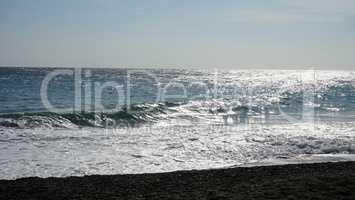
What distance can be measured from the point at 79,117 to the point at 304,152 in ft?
43.3

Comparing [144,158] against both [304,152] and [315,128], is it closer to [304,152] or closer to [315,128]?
[304,152]

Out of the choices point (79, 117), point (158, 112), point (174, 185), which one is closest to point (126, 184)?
point (174, 185)

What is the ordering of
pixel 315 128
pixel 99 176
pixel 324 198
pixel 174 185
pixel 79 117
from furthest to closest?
pixel 79 117 → pixel 315 128 → pixel 99 176 → pixel 174 185 → pixel 324 198

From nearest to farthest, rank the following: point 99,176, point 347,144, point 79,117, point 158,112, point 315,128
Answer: point 99,176 → point 347,144 → point 315,128 → point 79,117 → point 158,112

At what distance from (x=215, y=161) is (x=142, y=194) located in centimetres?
498

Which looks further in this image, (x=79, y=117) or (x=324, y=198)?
(x=79, y=117)

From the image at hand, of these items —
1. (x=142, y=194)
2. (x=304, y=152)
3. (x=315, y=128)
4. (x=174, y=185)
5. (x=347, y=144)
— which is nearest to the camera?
(x=142, y=194)

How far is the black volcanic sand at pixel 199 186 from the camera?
335 inches

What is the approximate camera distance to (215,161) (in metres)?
13.5

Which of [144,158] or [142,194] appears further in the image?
[144,158]

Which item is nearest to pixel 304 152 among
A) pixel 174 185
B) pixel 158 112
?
pixel 174 185

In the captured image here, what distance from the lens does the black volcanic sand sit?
850 cm

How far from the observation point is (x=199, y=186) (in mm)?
9367

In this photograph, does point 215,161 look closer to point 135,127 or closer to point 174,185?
point 174,185
